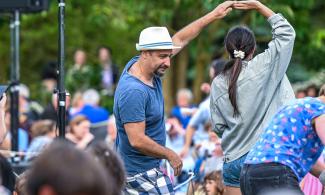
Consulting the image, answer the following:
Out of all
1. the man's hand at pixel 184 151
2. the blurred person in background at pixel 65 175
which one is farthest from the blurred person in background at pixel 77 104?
the blurred person in background at pixel 65 175

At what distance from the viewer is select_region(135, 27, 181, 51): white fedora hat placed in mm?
7531

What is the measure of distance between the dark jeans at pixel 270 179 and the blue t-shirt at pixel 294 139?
1.4 inches

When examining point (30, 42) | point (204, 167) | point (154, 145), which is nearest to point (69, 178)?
point (154, 145)

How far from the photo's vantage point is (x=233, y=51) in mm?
7824

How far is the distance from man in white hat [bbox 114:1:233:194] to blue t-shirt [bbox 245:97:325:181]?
3.35 ft

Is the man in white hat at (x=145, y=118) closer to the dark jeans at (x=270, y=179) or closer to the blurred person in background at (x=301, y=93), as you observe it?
the dark jeans at (x=270, y=179)

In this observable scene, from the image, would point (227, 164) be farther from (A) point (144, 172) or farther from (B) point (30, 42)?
(B) point (30, 42)

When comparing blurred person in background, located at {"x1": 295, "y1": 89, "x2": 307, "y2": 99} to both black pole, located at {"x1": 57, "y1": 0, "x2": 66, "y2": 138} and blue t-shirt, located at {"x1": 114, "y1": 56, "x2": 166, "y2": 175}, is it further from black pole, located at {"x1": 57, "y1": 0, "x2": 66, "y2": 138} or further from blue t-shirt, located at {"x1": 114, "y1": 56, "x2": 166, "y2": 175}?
blue t-shirt, located at {"x1": 114, "y1": 56, "x2": 166, "y2": 175}

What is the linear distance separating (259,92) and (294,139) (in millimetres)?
1284

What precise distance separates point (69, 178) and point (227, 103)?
3965 millimetres

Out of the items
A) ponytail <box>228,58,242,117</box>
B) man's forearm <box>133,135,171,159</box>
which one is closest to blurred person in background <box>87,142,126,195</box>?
man's forearm <box>133,135,171,159</box>

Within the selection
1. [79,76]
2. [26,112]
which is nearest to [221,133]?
[26,112]

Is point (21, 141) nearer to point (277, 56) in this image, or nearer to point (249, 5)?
point (249, 5)

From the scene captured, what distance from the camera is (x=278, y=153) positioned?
6.48 meters
